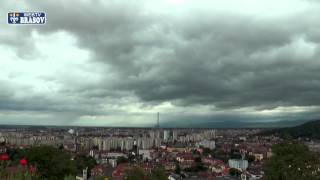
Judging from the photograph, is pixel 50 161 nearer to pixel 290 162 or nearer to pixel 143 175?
pixel 143 175

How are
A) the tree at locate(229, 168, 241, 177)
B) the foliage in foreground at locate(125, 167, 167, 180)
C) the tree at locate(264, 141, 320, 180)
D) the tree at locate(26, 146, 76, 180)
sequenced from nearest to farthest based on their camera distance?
the tree at locate(264, 141, 320, 180), the foliage in foreground at locate(125, 167, 167, 180), the tree at locate(26, 146, 76, 180), the tree at locate(229, 168, 241, 177)

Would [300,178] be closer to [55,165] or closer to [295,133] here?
[55,165]

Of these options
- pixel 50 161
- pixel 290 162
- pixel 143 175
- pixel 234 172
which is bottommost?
pixel 234 172

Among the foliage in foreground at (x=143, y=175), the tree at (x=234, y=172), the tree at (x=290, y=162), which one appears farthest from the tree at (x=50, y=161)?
the tree at (x=234, y=172)

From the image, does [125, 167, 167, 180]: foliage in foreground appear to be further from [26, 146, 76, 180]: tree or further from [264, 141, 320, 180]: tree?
[264, 141, 320, 180]: tree

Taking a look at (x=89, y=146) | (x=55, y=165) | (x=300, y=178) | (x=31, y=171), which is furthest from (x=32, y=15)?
(x=89, y=146)

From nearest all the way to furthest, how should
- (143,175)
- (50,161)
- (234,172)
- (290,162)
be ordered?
(290,162), (143,175), (50,161), (234,172)

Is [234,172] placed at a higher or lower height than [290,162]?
lower

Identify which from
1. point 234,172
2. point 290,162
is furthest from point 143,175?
point 234,172

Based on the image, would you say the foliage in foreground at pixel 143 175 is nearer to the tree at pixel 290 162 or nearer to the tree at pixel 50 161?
the tree at pixel 50 161

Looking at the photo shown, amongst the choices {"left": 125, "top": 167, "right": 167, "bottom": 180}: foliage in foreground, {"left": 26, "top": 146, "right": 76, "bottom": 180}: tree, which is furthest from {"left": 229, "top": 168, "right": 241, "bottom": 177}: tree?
{"left": 26, "top": 146, "right": 76, "bottom": 180}: tree

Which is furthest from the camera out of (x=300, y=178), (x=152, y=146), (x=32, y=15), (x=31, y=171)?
(x=152, y=146)
